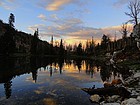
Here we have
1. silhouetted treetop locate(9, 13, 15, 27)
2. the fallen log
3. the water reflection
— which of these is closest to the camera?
the fallen log

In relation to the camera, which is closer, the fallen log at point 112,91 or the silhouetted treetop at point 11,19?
the fallen log at point 112,91

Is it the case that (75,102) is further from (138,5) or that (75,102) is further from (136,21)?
(138,5)

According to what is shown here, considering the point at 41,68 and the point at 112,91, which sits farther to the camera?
the point at 41,68

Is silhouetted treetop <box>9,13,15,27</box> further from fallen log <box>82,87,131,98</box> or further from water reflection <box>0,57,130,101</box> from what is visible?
fallen log <box>82,87,131,98</box>

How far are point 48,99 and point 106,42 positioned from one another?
473ft

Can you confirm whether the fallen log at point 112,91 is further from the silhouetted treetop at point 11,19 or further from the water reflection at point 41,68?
the silhouetted treetop at point 11,19

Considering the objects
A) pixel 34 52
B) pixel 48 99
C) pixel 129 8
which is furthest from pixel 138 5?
pixel 34 52

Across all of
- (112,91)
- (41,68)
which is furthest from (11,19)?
(112,91)

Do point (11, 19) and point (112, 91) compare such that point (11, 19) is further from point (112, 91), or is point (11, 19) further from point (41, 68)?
point (112, 91)

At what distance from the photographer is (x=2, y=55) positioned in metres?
89.1

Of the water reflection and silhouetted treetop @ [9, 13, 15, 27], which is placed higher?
silhouetted treetop @ [9, 13, 15, 27]

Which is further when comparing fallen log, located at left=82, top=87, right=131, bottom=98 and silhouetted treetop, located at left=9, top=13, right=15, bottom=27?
silhouetted treetop, located at left=9, top=13, right=15, bottom=27

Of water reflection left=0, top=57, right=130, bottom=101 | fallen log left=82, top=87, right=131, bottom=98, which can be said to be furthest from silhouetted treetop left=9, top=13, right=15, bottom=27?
fallen log left=82, top=87, right=131, bottom=98

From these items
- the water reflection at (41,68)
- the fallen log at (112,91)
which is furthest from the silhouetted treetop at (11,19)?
the fallen log at (112,91)
